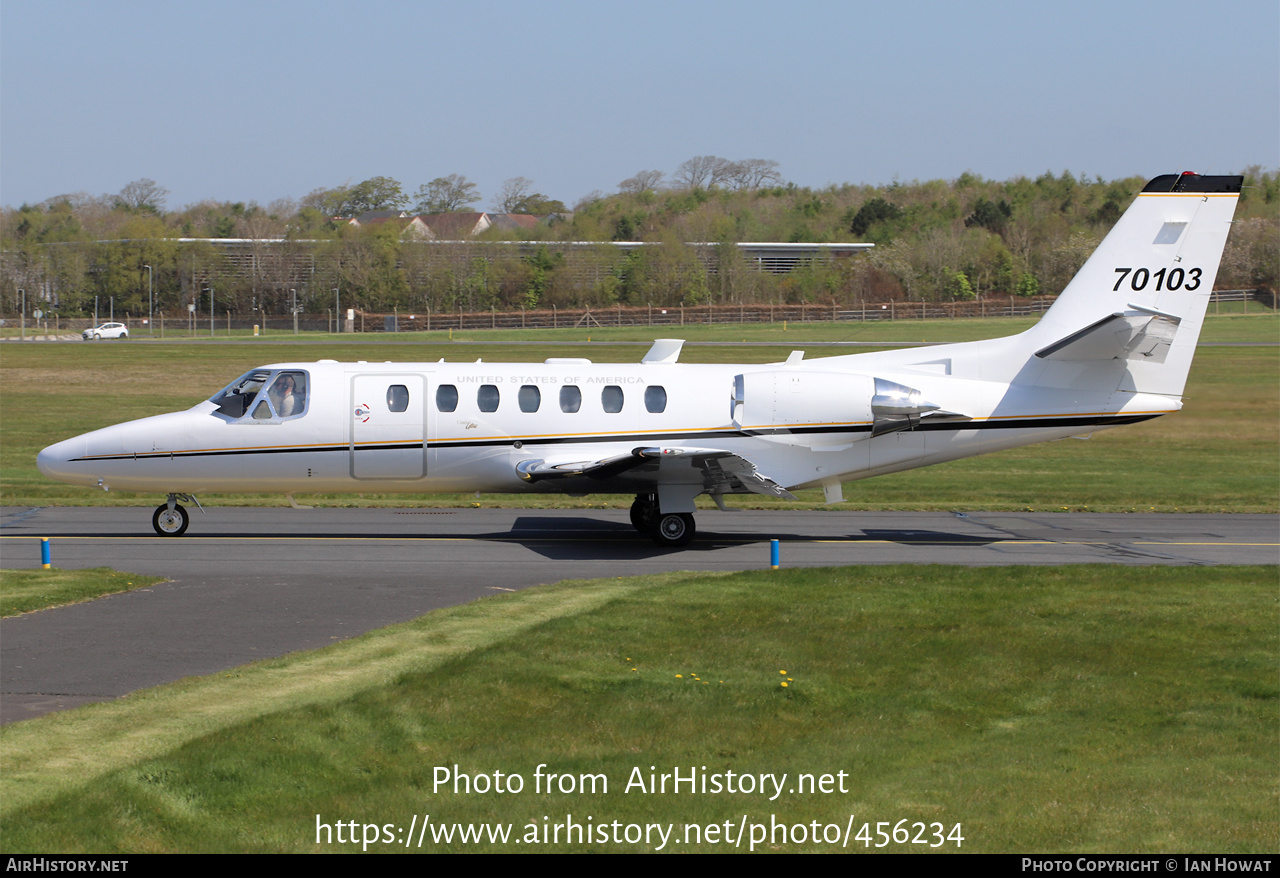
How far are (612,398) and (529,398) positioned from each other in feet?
4.39

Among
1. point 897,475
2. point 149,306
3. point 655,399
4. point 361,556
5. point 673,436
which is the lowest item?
point 897,475

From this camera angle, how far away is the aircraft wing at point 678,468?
59.1 ft

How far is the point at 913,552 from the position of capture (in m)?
19.3

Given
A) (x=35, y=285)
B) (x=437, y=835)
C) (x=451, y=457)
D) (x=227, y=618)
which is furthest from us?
(x=35, y=285)

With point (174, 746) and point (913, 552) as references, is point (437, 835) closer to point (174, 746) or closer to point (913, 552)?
point (174, 746)

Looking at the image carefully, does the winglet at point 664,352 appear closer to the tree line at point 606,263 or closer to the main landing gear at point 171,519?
the main landing gear at point 171,519

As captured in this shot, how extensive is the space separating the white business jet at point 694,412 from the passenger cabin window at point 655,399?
2 cm

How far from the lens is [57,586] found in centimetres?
1463

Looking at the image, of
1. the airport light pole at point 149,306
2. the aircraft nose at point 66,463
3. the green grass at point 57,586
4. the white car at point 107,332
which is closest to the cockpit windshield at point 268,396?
the aircraft nose at point 66,463

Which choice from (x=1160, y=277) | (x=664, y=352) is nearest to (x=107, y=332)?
(x=664, y=352)

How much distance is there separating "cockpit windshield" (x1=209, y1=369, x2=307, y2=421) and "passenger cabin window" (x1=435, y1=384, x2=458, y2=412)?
82.3 inches

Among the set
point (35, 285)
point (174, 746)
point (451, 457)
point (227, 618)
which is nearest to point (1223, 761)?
point (174, 746)

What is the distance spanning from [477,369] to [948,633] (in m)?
9.69

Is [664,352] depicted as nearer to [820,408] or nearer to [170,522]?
[820,408]
